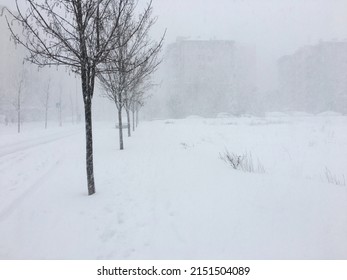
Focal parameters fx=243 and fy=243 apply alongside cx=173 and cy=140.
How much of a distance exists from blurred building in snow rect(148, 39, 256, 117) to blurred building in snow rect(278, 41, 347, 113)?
1457 centimetres

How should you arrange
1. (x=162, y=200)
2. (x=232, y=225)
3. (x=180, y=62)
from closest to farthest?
1. (x=232, y=225)
2. (x=162, y=200)
3. (x=180, y=62)

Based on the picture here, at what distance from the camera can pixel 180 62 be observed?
3292 inches

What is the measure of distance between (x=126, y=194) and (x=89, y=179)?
2.93 ft

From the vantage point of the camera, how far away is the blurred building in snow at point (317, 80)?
233ft

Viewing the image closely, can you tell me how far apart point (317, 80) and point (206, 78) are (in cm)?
3406

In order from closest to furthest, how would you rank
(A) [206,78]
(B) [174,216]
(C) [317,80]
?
1. (B) [174,216]
2. (C) [317,80]
3. (A) [206,78]

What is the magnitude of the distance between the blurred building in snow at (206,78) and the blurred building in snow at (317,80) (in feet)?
47.8

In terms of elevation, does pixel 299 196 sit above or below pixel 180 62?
below

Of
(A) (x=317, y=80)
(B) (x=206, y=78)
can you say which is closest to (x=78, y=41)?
(B) (x=206, y=78)

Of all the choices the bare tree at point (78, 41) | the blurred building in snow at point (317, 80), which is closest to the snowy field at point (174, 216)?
the bare tree at point (78, 41)

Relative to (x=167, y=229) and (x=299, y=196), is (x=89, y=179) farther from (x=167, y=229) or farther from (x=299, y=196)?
(x=299, y=196)

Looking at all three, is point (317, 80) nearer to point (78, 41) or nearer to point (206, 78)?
point (206, 78)

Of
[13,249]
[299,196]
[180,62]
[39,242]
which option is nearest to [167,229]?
[39,242]

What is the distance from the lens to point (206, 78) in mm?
76750
